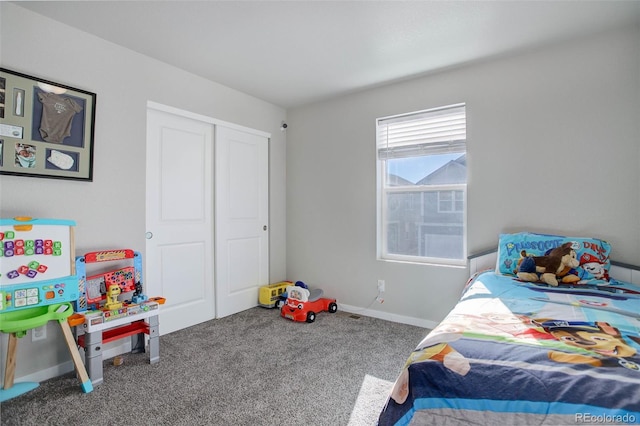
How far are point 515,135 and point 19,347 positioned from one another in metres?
3.95

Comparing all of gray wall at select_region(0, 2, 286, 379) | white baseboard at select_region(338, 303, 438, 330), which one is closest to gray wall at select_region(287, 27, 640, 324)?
white baseboard at select_region(338, 303, 438, 330)

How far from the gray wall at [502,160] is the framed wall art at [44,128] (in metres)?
2.24

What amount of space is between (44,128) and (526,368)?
2.94m

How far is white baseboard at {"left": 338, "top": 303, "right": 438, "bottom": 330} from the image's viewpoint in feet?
10.1

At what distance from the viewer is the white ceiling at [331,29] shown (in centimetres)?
204

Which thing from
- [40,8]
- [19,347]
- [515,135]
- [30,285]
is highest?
[40,8]

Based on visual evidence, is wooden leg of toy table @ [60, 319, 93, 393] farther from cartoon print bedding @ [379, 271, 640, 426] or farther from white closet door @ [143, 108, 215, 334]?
cartoon print bedding @ [379, 271, 640, 426]

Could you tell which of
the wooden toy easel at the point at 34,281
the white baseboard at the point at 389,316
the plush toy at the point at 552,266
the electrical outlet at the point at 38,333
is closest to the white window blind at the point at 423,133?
the plush toy at the point at 552,266

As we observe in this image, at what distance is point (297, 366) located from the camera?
2.32 metres

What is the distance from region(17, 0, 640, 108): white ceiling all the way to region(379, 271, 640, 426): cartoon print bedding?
1909mm

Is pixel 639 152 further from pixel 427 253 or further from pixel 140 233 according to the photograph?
pixel 140 233

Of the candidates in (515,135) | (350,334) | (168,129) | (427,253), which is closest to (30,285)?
(168,129)

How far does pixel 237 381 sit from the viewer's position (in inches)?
83.0

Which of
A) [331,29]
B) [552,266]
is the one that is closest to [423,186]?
[552,266]
